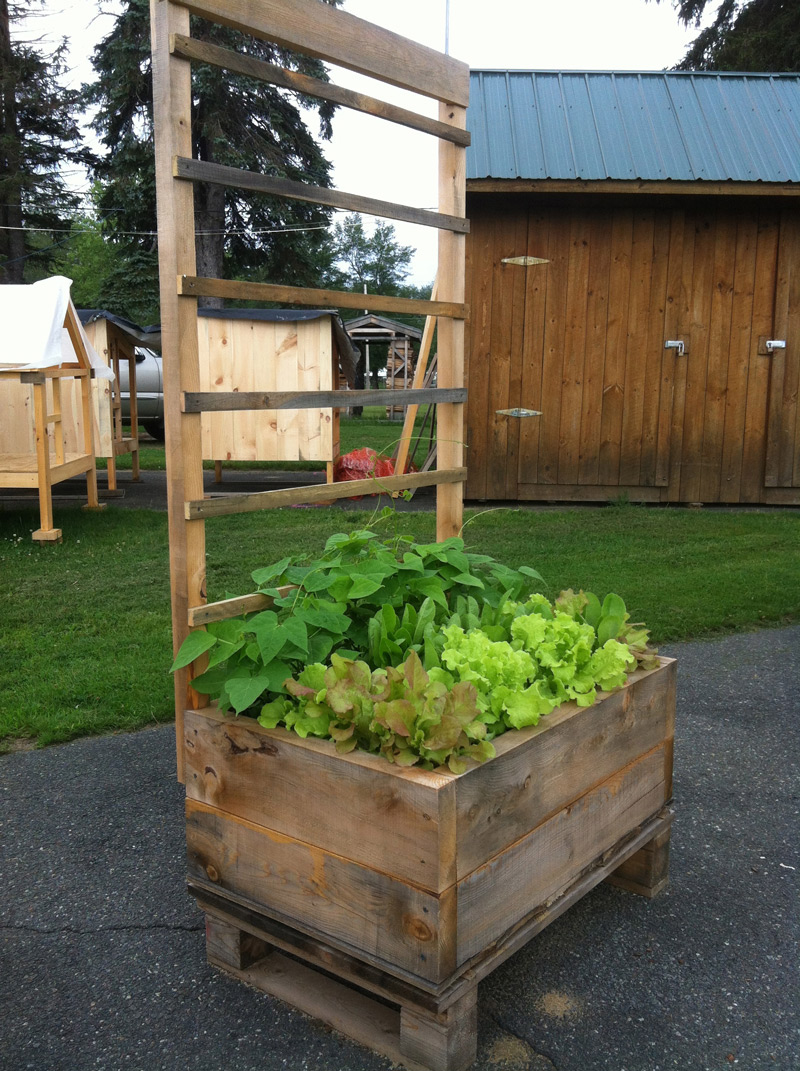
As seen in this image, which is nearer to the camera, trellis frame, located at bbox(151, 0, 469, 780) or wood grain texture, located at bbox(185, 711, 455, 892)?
wood grain texture, located at bbox(185, 711, 455, 892)

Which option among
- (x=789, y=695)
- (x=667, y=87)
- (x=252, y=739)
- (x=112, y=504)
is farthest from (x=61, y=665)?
(x=667, y=87)

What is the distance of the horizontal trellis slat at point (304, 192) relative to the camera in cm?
215

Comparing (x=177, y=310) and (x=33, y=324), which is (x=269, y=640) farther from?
(x=33, y=324)

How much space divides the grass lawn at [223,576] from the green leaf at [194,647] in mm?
1564

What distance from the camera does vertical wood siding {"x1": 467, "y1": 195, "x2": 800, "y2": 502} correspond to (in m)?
8.56

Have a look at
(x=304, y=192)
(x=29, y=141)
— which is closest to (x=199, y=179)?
(x=304, y=192)

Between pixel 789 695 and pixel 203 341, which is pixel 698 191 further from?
pixel 789 695

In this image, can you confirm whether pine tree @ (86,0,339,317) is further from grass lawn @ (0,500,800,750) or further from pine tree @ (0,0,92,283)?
grass lawn @ (0,500,800,750)

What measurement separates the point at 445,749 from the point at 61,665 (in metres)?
2.95

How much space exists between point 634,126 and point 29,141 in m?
22.6

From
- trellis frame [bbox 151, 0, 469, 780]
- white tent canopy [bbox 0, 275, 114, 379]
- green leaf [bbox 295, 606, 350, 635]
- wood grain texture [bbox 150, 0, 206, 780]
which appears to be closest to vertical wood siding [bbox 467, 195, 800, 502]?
white tent canopy [bbox 0, 275, 114, 379]

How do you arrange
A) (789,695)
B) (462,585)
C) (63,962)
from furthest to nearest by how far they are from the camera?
1. (789,695)
2. (462,585)
3. (63,962)

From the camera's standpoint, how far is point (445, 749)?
1.76m

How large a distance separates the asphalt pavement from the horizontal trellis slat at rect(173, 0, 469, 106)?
2.16m
